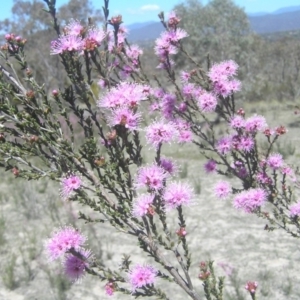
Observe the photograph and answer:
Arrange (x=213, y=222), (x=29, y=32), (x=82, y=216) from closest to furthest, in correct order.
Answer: (x=82, y=216) < (x=213, y=222) < (x=29, y=32)

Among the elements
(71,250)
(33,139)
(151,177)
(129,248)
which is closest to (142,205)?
(151,177)

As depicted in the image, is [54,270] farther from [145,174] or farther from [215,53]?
[215,53]

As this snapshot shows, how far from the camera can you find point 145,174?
7.04 feet

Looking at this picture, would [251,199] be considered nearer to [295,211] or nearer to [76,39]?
[295,211]

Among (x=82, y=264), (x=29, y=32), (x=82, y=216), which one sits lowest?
(x=82, y=264)

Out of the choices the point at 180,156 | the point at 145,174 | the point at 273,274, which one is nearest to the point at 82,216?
the point at 145,174

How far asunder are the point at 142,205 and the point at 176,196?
0.68 ft

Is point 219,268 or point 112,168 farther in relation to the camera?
point 219,268

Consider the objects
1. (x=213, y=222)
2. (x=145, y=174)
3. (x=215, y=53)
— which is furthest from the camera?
(x=215, y=53)

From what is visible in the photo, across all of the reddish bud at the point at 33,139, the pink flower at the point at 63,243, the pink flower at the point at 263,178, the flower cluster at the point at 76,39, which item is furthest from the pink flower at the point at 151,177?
the pink flower at the point at 263,178

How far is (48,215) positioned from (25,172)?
6.55m

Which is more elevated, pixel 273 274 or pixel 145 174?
pixel 145 174

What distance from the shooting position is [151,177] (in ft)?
7.06

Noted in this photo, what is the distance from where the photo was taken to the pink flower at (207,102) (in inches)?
119
